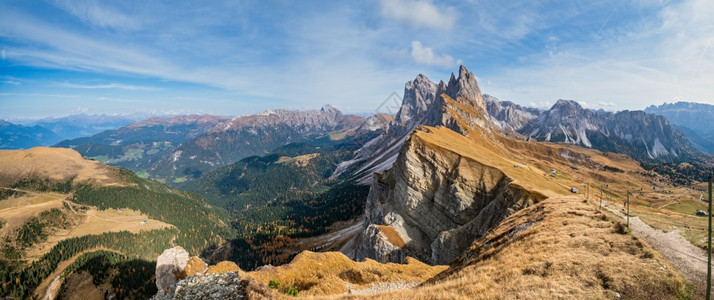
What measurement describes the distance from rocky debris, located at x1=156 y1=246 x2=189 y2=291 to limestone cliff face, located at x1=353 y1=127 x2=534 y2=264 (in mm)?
40723

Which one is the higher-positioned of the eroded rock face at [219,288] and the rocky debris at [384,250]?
the eroded rock face at [219,288]

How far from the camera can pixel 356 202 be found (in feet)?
613

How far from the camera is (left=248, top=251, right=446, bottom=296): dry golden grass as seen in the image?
26.8 meters

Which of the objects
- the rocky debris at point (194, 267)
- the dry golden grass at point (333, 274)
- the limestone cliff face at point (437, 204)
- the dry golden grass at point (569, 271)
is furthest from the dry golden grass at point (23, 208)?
the dry golden grass at point (569, 271)

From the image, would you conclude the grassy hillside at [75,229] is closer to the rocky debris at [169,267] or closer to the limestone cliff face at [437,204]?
the rocky debris at [169,267]

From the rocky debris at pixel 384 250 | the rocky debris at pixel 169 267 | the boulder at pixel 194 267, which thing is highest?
the boulder at pixel 194 267

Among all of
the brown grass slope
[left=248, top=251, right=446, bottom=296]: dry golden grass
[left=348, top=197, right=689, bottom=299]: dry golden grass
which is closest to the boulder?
[left=248, top=251, right=446, bottom=296]: dry golden grass

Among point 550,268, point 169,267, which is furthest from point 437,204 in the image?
point 169,267

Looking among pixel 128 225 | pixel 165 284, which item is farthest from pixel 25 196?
pixel 165 284

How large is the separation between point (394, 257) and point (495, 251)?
3735 cm

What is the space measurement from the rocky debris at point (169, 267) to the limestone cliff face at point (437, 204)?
40.7 metres

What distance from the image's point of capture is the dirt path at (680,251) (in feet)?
52.7

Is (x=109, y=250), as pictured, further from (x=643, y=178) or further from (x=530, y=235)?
(x=643, y=178)

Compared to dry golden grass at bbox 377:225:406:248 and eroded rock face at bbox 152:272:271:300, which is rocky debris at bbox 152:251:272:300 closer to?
eroded rock face at bbox 152:272:271:300
